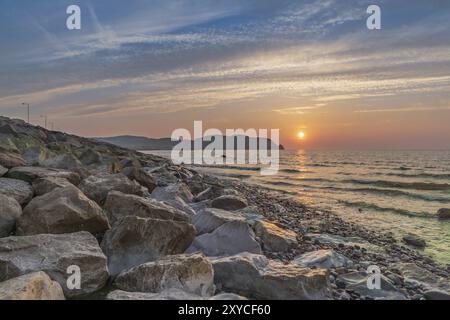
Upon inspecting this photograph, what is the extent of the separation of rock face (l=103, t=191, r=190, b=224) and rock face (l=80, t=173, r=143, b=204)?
2.28 ft

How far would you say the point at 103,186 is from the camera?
27.8ft

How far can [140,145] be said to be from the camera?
191 meters

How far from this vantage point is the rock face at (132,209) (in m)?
7.38

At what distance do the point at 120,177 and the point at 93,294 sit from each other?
4.24 m

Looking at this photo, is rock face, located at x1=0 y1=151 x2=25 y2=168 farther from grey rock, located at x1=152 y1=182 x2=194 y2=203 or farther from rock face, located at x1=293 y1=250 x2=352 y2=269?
rock face, located at x1=293 y1=250 x2=352 y2=269

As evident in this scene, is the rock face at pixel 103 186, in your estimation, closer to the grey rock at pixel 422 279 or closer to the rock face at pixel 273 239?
the rock face at pixel 273 239

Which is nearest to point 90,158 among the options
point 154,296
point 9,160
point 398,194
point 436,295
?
point 9,160

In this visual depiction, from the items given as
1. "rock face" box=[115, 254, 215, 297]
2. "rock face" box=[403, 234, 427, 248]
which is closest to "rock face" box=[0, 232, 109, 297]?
"rock face" box=[115, 254, 215, 297]

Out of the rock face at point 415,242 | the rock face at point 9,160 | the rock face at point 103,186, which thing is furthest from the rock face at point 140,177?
the rock face at point 415,242

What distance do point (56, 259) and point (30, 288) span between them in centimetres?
103

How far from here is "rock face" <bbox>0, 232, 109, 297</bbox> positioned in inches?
197

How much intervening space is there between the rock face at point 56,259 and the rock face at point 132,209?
1.70 meters

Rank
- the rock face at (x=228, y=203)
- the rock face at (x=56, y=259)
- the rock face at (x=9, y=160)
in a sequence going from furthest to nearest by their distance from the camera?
the rock face at (x=228, y=203), the rock face at (x=9, y=160), the rock face at (x=56, y=259)

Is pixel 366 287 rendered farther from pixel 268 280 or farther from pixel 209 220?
pixel 209 220
